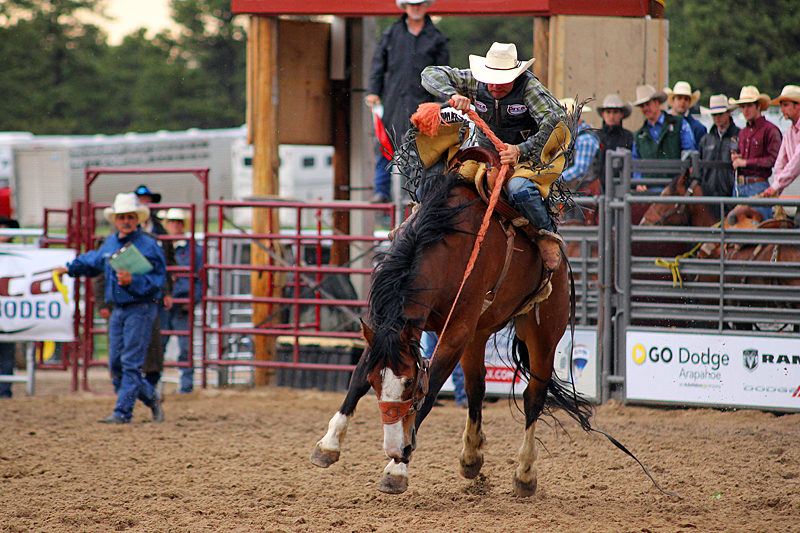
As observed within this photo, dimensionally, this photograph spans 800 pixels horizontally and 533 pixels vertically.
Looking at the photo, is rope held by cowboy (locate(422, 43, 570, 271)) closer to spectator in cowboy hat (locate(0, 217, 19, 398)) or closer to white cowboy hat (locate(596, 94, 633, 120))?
white cowboy hat (locate(596, 94, 633, 120))

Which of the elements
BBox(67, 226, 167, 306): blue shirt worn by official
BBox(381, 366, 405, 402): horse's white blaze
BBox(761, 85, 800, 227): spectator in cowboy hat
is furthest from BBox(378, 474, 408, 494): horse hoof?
BBox(761, 85, 800, 227): spectator in cowboy hat

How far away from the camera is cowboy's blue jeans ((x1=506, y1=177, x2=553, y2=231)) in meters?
4.86

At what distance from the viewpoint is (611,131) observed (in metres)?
8.78

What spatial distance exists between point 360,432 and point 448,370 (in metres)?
2.88

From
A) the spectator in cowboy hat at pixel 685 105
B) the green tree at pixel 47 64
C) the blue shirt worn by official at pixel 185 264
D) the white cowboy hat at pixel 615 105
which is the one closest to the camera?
the white cowboy hat at pixel 615 105

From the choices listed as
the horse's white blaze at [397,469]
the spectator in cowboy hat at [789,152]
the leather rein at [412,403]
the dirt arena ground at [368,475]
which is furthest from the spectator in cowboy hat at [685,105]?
the horse's white blaze at [397,469]

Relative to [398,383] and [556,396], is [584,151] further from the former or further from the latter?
[398,383]

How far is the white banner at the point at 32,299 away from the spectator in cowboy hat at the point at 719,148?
21.3 feet

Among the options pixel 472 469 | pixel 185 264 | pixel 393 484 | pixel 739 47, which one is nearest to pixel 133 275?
pixel 185 264

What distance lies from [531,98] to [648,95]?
406 cm

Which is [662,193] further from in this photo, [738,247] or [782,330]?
[782,330]

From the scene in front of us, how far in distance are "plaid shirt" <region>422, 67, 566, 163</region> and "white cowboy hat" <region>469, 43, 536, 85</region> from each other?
5.8 inches

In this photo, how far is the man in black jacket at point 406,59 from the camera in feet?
27.9

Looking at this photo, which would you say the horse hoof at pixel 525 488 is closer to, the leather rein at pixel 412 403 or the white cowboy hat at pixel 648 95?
the leather rein at pixel 412 403
